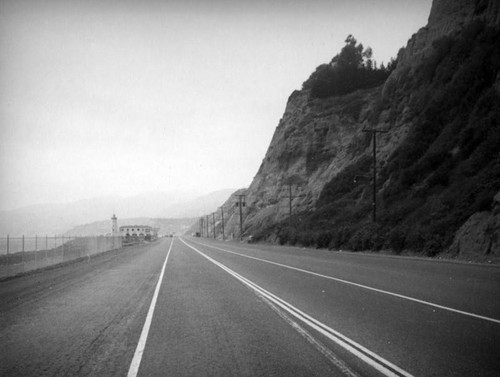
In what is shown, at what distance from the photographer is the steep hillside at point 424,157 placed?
21.2m

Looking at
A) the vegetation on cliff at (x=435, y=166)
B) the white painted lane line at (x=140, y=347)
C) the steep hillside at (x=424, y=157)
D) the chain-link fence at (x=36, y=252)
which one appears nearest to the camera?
the white painted lane line at (x=140, y=347)

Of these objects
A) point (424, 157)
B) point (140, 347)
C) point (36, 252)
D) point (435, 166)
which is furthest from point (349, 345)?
point (424, 157)

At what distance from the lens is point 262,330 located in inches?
228

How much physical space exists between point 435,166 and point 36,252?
2951 cm

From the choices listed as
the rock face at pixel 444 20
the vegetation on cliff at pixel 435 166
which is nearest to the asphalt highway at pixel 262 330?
the vegetation on cliff at pixel 435 166

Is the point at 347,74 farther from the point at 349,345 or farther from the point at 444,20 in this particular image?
the point at 349,345

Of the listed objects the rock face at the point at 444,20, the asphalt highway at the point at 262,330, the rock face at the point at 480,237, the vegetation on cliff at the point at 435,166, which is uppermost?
the rock face at the point at 444,20

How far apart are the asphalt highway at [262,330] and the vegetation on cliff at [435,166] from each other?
1142 cm

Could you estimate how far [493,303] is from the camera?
712 cm

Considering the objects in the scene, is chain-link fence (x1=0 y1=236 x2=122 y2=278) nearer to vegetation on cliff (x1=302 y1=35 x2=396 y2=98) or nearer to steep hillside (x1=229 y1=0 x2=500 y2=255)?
steep hillside (x1=229 y1=0 x2=500 y2=255)

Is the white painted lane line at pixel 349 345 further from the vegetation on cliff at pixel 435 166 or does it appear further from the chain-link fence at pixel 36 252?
the chain-link fence at pixel 36 252

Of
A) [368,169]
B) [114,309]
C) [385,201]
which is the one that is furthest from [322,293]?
[368,169]

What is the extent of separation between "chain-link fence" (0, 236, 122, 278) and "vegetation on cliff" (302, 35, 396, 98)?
5719 centimetres

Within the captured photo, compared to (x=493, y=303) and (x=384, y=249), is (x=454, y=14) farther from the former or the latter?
(x=493, y=303)
